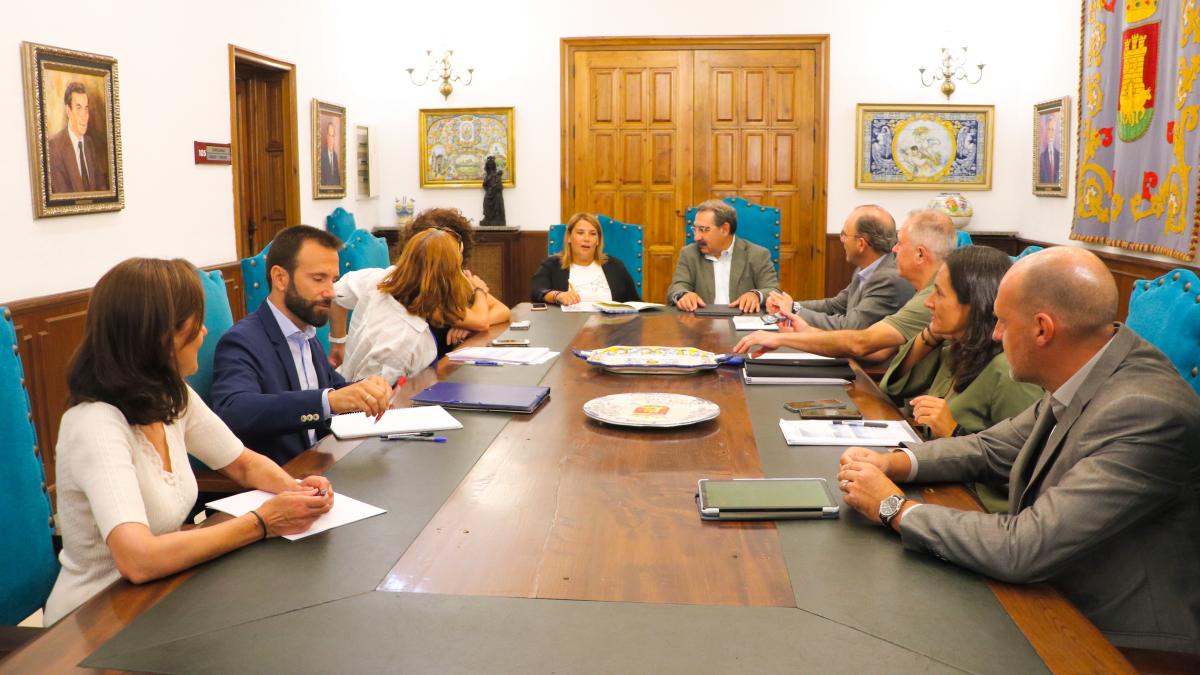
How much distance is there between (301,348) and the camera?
10.2 ft

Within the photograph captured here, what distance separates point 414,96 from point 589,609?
8.09 meters

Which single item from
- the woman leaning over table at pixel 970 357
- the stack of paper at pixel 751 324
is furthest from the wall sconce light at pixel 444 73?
the woman leaning over table at pixel 970 357

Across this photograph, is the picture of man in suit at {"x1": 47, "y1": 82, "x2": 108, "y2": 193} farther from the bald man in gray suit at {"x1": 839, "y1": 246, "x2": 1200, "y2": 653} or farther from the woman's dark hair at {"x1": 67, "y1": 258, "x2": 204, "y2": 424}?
the bald man in gray suit at {"x1": 839, "y1": 246, "x2": 1200, "y2": 653}

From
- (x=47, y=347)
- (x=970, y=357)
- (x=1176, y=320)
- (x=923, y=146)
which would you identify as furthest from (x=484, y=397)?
(x=923, y=146)

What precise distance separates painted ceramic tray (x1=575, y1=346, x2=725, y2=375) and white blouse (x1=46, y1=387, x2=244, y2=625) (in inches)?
68.1

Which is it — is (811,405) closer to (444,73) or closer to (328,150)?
(328,150)

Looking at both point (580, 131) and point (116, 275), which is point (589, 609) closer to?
point (116, 275)

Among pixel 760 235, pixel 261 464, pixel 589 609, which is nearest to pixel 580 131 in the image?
pixel 760 235

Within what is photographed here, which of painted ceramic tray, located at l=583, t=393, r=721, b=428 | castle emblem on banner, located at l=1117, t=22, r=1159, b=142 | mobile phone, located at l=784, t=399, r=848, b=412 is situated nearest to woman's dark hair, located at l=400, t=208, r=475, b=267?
painted ceramic tray, located at l=583, t=393, r=721, b=428

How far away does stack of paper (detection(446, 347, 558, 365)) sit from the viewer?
3781 millimetres

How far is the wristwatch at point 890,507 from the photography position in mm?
1907

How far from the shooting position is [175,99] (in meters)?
5.84

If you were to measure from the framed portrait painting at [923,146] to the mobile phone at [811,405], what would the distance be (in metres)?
6.07

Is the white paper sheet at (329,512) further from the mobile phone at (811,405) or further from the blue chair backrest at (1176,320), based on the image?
the blue chair backrest at (1176,320)
